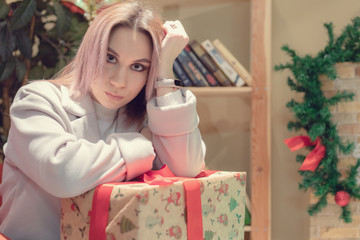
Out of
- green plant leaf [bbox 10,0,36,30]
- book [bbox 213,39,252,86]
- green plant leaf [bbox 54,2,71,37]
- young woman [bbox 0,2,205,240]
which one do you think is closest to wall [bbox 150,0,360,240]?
book [bbox 213,39,252,86]

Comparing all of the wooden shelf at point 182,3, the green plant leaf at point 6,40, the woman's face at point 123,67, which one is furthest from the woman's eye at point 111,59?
the wooden shelf at point 182,3

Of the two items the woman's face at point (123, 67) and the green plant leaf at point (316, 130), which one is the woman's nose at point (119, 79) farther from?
the green plant leaf at point (316, 130)

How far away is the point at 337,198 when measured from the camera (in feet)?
6.67

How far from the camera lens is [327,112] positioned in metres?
1.99

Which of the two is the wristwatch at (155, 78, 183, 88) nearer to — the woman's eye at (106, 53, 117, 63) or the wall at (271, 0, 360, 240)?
the woman's eye at (106, 53, 117, 63)

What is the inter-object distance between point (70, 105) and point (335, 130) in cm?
142

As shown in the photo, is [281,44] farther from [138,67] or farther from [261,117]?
[138,67]

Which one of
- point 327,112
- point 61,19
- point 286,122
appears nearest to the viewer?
point 327,112

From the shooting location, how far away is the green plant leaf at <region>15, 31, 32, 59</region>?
81.9 inches

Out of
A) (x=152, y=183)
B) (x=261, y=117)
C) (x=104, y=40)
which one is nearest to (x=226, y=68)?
(x=261, y=117)

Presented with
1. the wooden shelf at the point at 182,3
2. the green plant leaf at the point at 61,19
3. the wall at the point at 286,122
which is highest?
the wooden shelf at the point at 182,3

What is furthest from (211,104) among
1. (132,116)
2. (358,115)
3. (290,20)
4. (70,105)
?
(70,105)

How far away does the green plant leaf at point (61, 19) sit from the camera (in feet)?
6.89

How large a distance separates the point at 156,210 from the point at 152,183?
57 mm
